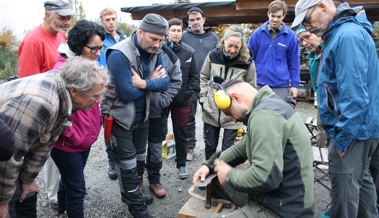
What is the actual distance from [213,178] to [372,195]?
1370 millimetres

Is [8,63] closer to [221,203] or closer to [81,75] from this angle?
[81,75]

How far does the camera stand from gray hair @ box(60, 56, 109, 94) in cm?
205

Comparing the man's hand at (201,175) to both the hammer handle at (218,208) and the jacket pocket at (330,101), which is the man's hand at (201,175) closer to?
the hammer handle at (218,208)

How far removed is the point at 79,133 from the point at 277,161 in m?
1.56

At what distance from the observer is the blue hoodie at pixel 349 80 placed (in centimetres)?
237

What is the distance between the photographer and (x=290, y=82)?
4871 mm

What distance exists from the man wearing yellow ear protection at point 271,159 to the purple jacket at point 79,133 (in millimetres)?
1137

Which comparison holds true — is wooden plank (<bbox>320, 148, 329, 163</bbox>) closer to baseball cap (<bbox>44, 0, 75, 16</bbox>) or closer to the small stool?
the small stool

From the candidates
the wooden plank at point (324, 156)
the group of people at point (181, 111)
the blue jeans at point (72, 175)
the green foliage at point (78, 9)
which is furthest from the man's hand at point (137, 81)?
the green foliage at point (78, 9)

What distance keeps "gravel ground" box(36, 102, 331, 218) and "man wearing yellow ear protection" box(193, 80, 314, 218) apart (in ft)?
3.96

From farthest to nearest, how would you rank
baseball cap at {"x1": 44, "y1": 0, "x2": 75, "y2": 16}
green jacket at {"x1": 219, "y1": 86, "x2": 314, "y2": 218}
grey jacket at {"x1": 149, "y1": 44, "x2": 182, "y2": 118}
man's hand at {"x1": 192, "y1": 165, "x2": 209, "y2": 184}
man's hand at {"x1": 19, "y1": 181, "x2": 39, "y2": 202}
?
grey jacket at {"x1": 149, "y1": 44, "x2": 182, "y2": 118}
baseball cap at {"x1": 44, "y1": 0, "x2": 75, "y2": 16}
man's hand at {"x1": 192, "y1": 165, "x2": 209, "y2": 184}
man's hand at {"x1": 19, "y1": 181, "x2": 39, "y2": 202}
green jacket at {"x1": 219, "y1": 86, "x2": 314, "y2": 218}

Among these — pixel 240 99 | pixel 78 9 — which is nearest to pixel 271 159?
pixel 240 99

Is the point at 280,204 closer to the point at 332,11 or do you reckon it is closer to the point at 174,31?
the point at 332,11

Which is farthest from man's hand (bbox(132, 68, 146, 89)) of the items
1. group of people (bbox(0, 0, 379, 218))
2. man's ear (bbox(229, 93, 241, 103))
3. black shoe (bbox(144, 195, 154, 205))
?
black shoe (bbox(144, 195, 154, 205))
